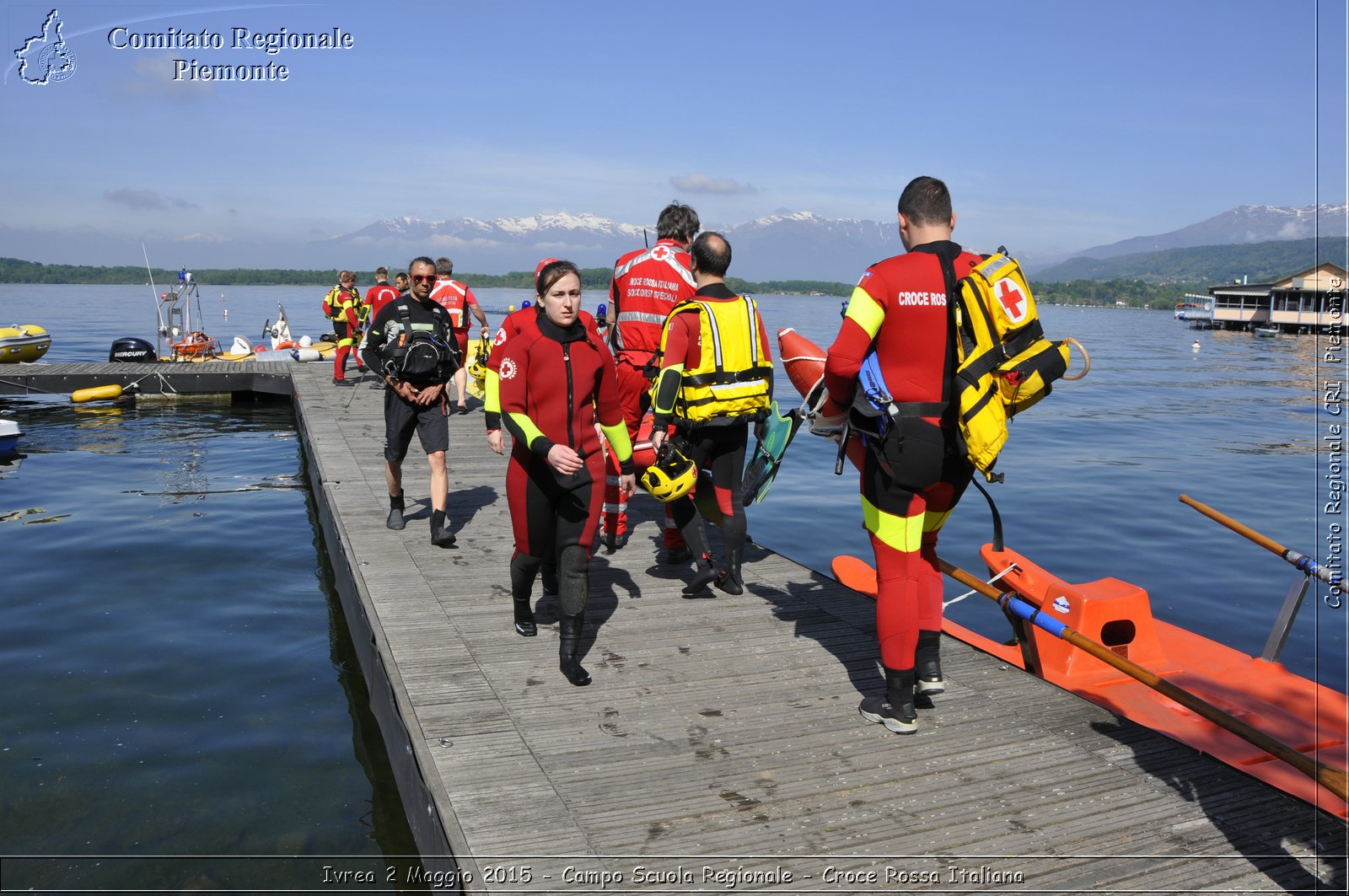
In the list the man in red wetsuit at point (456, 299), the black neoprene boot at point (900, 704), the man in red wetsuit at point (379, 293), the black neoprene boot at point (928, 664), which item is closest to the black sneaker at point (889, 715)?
the black neoprene boot at point (900, 704)

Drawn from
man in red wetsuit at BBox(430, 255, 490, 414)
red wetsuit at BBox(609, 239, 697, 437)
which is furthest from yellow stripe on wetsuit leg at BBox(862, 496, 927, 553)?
man in red wetsuit at BBox(430, 255, 490, 414)

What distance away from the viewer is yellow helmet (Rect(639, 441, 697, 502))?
5.88m

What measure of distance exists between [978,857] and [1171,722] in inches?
92.7

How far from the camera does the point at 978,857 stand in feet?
11.0

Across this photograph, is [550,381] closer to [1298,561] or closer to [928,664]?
[928,664]

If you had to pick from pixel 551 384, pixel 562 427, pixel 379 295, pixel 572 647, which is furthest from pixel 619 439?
pixel 379 295

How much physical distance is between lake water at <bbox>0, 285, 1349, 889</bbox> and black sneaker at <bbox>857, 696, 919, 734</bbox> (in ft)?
6.73

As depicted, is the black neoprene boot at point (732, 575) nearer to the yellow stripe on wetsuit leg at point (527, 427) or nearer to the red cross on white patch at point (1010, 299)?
the yellow stripe on wetsuit leg at point (527, 427)

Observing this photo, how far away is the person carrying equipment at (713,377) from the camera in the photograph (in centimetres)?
583

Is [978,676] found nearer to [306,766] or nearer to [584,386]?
[584,386]

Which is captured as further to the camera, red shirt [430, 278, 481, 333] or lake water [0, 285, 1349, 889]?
red shirt [430, 278, 481, 333]

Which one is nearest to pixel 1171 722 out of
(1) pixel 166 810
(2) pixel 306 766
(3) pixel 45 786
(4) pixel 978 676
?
(4) pixel 978 676

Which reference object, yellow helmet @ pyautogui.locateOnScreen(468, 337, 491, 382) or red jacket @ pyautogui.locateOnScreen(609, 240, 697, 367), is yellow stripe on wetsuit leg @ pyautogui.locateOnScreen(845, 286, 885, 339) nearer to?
red jacket @ pyautogui.locateOnScreen(609, 240, 697, 367)

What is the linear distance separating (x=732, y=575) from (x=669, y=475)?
0.92 m
